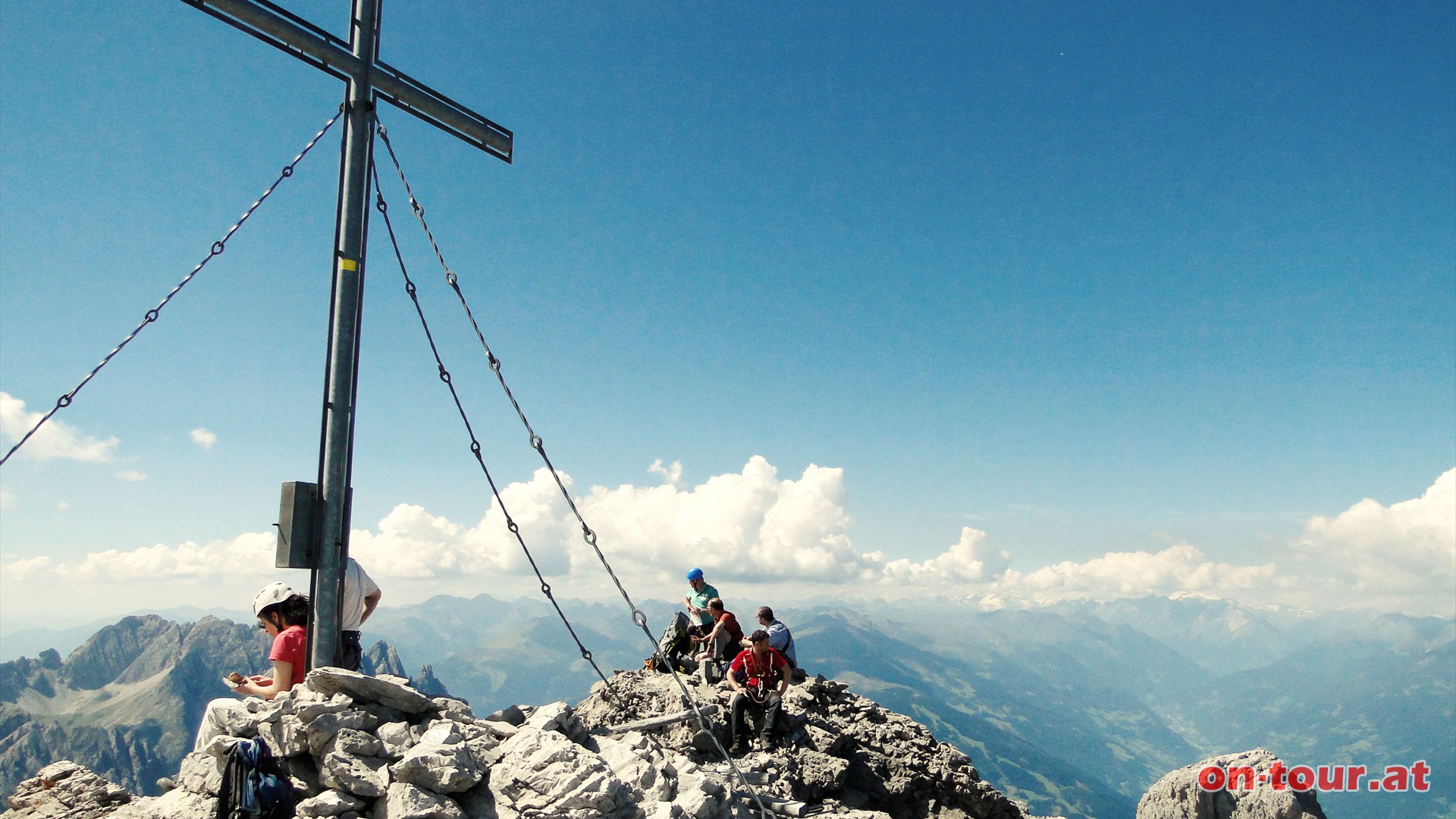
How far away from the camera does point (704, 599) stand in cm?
1609

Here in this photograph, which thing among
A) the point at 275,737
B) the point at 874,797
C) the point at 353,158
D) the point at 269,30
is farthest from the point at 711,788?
the point at 269,30

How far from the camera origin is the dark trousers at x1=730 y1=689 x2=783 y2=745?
1223 cm

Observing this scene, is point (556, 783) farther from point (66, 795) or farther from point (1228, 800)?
point (1228, 800)

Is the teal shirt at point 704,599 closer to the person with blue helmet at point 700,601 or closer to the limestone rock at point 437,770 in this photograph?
the person with blue helmet at point 700,601

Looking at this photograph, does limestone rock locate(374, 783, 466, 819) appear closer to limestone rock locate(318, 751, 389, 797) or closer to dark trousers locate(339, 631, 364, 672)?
limestone rock locate(318, 751, 389, 797)

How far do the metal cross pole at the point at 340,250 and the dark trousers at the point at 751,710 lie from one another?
22.8 feet

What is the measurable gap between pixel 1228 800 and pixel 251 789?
A: 18670 millimetres

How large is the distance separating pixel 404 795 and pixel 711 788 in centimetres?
358

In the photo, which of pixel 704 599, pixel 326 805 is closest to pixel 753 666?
pixel 704 599

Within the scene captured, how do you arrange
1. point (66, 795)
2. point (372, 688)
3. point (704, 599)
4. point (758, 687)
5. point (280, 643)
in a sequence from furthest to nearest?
point (704, 599) → point (758, 687) → point (280, 643) → point (372, 688) → point (66, 795)

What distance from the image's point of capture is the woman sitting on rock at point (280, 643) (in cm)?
703

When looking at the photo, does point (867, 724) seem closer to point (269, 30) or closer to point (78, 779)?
point (78, 779)

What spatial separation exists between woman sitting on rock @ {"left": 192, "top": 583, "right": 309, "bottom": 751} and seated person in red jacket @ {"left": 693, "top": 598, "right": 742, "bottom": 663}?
8667mm

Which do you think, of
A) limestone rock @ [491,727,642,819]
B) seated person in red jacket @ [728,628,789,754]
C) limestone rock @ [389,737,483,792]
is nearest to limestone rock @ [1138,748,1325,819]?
seated person in red jacket @ [728,628,789,754]
